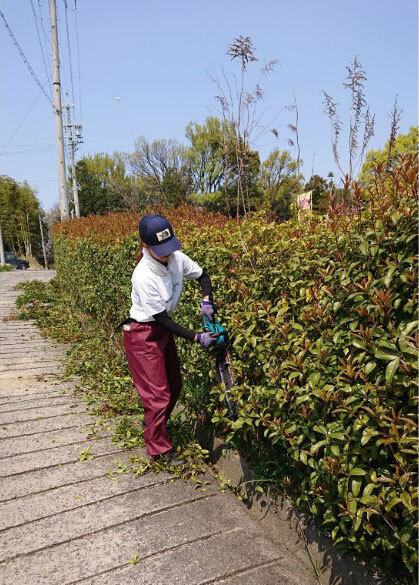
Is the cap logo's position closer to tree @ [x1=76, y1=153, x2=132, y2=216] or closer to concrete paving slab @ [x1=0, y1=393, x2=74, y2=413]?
concrete paving slab @ [x1=0, y1=393, x2=74, y2=413]

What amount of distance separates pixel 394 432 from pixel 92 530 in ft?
6.19

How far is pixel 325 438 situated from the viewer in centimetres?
202

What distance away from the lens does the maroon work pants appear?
10.6 feet

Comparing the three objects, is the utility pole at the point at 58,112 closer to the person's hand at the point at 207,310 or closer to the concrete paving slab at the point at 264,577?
the person's hand at the point at 207,310

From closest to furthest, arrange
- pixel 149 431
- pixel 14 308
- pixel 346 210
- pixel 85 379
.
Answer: pixel 346 210 < pixel 149 431 < pixel 85 379 < pixel 14 308

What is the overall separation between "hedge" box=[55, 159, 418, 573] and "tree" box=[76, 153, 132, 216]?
131 feet

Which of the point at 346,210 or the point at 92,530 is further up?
the point at 346,210

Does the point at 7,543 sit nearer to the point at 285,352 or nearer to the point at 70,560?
the point at 70,560

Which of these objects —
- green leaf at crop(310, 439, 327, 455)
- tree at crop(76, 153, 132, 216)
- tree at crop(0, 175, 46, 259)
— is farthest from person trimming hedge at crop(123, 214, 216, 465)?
tree at crop(0, 175, 46, 259)

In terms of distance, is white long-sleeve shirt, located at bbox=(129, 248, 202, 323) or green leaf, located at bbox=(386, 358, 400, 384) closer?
green leaf, located at bbox=(386, 358, 400, 384)

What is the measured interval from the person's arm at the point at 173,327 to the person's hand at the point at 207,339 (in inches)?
1.6

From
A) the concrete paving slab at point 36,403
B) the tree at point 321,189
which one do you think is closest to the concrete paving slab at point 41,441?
the concrete paving slab at point 36,403

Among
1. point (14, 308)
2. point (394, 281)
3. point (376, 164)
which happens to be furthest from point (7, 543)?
point (14, 308)

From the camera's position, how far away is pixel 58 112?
1636cm
